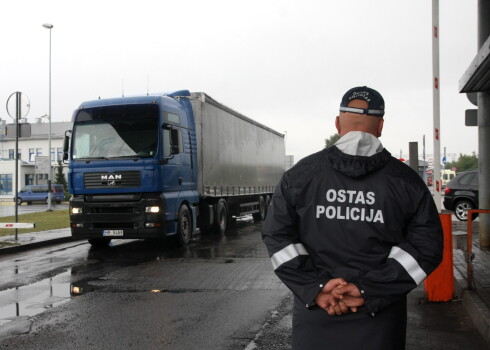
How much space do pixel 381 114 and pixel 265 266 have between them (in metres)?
7.72

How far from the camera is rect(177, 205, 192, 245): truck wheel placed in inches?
517

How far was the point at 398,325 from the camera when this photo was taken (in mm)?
2615

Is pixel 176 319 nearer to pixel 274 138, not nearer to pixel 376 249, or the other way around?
pixel 376 249

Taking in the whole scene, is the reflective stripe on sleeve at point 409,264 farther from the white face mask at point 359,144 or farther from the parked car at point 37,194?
the parked car at point 37,194

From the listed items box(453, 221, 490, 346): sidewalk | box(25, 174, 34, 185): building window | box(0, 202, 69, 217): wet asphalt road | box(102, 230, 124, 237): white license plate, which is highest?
box(25, 174, 34, 185): building window

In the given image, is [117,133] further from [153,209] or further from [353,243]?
[353,243]

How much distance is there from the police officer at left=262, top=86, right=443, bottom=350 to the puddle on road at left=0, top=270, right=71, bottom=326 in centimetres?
475

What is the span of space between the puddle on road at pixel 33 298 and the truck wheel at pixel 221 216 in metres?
7.56

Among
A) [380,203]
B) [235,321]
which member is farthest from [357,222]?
[235,321]

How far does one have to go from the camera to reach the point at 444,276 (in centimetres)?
688

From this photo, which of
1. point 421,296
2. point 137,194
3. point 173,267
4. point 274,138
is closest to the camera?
point 421,296

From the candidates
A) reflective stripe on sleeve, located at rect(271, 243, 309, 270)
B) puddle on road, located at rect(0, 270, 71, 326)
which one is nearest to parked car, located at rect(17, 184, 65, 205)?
puddle on road, located at rect(0, 270, 71, 326)

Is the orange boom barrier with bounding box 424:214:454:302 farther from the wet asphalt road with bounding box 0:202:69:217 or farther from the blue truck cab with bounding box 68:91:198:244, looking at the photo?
the wet asphalt road with bounding box 0:202:69:217

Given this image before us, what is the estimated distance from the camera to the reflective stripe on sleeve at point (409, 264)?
98.9 inches
